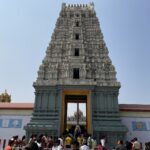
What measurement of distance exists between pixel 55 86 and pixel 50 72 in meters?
1.86

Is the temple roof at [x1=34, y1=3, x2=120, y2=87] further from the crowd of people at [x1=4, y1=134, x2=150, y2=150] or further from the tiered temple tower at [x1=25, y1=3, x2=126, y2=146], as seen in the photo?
the crowd of people at [x1=4, y1=134, x2=150, y2=150]

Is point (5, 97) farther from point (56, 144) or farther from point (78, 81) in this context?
point (56, 144)

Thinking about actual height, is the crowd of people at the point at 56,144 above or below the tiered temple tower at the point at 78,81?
below

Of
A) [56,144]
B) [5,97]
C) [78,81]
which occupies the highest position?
[5,97]

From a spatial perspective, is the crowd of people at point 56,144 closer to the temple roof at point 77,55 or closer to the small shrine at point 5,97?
the temple roof at point 77,55

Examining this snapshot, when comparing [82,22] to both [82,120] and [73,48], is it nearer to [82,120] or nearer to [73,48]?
[73,48]

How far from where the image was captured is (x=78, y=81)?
22.3 metres

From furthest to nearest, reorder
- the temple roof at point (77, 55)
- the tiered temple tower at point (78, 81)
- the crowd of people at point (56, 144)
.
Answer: the temple roof at point (77, 55) < the tiered temple tower at point (78, 81) < the crowd of people at point (56, 144)

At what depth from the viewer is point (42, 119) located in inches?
838

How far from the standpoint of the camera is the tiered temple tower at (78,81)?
68.5ft

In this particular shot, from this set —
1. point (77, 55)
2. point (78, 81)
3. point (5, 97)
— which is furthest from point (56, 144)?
point (5, 97)

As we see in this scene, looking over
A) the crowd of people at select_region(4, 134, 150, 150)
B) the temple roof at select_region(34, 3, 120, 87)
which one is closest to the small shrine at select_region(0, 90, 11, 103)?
the temple roof at select_region(34, 3, 120, 87)

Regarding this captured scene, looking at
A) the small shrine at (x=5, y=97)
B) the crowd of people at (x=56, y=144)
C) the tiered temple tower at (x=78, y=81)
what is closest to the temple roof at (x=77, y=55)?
the tiered temple tower at (x=78, y=81)

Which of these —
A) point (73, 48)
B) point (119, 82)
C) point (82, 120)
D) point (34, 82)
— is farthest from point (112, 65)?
point (82, 120)
